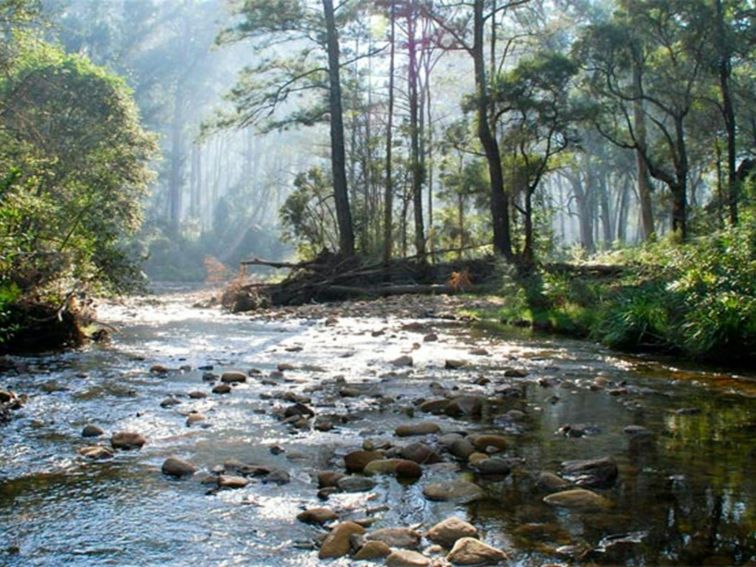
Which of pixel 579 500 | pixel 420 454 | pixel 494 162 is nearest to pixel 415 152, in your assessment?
pixel 494 162

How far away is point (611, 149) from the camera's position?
122ft

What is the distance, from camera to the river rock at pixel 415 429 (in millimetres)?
4320

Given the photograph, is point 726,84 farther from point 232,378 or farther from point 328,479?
point 328,479

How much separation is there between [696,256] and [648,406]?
16.3 feet

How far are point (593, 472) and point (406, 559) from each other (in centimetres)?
134

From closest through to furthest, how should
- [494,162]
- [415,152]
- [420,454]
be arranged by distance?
[420,454] < [494,162] < [415,152]

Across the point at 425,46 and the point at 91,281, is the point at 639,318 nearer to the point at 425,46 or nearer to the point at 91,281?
the point at 91,281

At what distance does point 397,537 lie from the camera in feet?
8.72

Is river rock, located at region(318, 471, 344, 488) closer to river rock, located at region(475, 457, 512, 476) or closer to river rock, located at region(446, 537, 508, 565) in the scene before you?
river rock, located at region(475, 457, 512, 476)

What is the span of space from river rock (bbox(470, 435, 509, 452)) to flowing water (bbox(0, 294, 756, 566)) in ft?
0.32

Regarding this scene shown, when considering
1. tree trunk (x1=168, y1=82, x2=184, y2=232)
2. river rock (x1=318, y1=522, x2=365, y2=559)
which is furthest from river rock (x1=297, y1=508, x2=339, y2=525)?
tree trunk (x1=168, y1=82, x2=184, y2=232)

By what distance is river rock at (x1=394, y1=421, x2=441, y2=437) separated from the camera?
14.2ft

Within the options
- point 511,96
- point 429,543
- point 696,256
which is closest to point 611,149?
point 511,96

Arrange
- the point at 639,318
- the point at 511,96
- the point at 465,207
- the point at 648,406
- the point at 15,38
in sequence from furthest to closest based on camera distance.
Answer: the point at 465,207, the point at 511,96, the point at 15,38, the point at 639,318, the point at 648,406
